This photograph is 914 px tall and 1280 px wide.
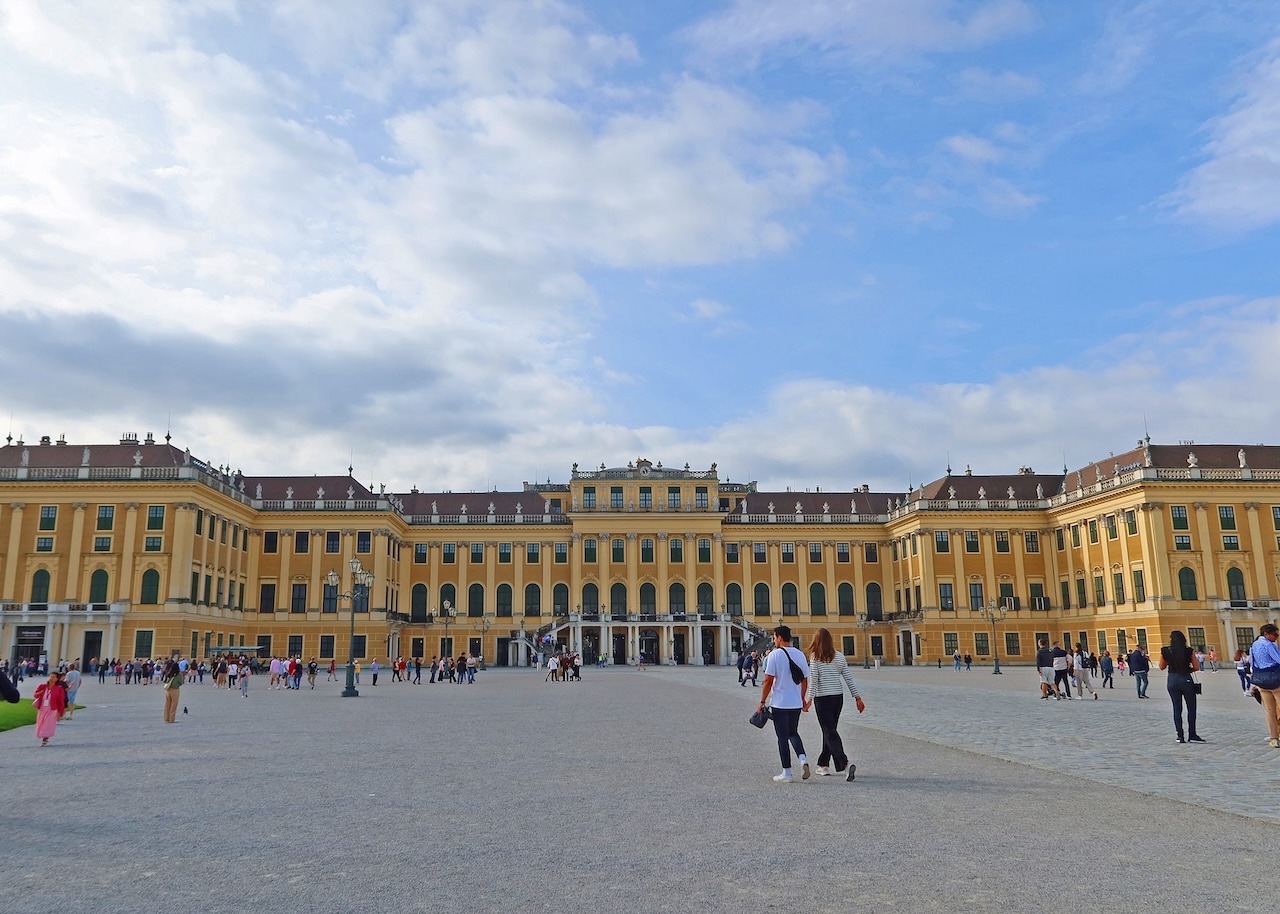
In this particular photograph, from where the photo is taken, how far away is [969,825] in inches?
335

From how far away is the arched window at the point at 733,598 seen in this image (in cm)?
8131

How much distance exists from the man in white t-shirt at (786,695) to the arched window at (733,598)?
70.6 meters

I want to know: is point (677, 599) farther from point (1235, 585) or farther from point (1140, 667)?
point (1140, 667)

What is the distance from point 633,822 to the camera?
873cm

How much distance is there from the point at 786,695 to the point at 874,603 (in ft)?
241

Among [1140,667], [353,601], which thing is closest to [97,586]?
[353,601]

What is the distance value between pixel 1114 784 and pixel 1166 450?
64.1 metres

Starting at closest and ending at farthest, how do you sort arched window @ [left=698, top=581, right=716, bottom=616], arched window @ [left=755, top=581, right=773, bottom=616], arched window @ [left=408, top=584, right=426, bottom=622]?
arched window @ [left=698, top=581, right=716, bottom=616] → arched window @ [left=408, top=584, right=426, bottom=622] → arched window @ [left=755, top=581, right=773, bottom=616]

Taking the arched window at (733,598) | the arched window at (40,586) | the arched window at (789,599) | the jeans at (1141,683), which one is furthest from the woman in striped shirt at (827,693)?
the arched window at (789,599)

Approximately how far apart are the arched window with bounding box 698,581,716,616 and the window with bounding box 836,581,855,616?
410 inches

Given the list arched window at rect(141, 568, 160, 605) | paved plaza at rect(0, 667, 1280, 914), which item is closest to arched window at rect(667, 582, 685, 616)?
arched window at rect(141, 568, 160, 605)

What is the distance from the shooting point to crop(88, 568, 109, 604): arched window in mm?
59094

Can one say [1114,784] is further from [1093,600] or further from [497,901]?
[1093,600]

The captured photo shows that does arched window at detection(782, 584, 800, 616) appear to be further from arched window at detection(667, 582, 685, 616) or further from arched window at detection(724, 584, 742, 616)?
arched window at detection(667, 582, 685, 616)
